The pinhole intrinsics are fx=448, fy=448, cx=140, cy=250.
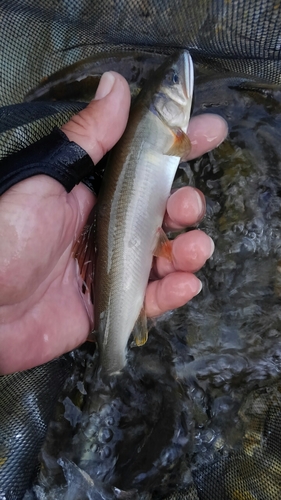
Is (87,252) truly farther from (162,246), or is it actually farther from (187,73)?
(187,73)

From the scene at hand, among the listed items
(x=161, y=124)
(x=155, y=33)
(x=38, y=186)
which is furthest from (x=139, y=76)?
(x=38, y=186)

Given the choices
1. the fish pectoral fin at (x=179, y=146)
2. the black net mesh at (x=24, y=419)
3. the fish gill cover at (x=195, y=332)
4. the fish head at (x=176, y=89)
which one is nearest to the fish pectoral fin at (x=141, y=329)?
the fish gill cover at (x=195, y=332)

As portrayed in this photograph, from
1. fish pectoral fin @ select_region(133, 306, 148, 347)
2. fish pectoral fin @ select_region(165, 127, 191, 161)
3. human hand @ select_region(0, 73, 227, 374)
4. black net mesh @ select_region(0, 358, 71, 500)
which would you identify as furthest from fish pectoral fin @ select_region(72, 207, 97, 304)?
black net mesh @ select_region(0, 358, 71, 500)

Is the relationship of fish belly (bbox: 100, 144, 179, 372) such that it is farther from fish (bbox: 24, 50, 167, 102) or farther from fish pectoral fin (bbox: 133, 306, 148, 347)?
fish (bbox: 24, 50, 167, 102)

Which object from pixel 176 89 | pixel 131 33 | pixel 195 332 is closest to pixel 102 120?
pixel 176 89

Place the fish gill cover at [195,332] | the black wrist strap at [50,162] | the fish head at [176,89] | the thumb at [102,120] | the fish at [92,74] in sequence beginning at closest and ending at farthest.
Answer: the black wrist strap at [50,162] < the thumb at [102,120] < the fish head at [176,89] < the fish gill cover at [195,332] < the fish at [92,74]

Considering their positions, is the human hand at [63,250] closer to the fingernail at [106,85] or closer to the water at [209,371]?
the fingernail at [106,85]

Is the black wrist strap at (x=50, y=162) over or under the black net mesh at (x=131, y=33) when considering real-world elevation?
under
